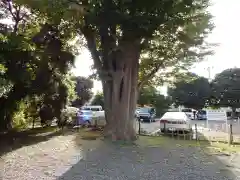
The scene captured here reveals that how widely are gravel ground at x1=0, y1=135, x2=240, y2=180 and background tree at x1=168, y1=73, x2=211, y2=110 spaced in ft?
119

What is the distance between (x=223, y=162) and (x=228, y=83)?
36.6m

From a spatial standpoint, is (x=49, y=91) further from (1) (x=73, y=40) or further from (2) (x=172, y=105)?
(2) (x=172, y=105)

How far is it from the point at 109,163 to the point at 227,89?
38.8m

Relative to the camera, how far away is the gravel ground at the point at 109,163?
6734 millimetres

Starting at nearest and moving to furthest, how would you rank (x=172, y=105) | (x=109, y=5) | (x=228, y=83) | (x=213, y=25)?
1. (x=109, y=5)
2. (x=213, y=25)
3. (x=228, y=83)
4. (x=172, y=105)

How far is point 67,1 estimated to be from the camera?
33.4 ft

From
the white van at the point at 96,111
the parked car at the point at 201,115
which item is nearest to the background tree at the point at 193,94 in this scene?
the parked car at the point at 201,115

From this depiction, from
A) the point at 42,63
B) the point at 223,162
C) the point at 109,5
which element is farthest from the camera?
the point at 42,63

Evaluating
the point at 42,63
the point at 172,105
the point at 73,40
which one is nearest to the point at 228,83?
the point at 172,105

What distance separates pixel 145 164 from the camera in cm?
809

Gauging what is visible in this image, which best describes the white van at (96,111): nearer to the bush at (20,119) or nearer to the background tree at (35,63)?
the background tree at (35,63)

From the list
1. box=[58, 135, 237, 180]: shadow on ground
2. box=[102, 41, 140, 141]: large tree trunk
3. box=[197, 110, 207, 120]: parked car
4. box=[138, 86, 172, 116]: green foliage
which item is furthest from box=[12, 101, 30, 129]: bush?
box=[138, 86, 172, 116]: green foliage

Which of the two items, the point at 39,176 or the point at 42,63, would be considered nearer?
the point at 39,176

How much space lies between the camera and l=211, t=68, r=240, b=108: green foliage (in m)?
42.0
